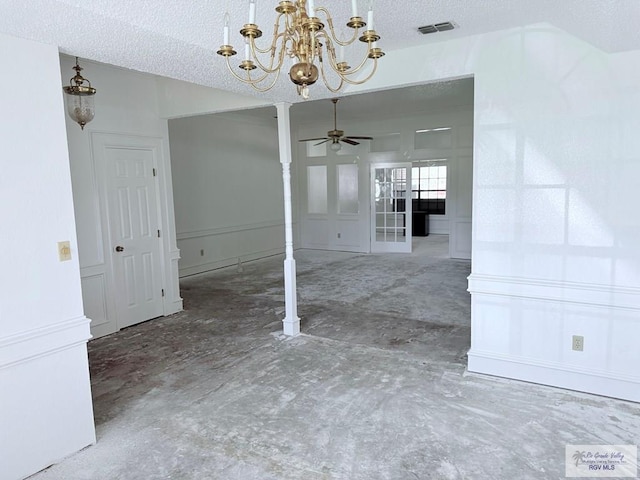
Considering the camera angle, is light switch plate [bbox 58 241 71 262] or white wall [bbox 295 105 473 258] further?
white wall [bbox 295 105 473 258]

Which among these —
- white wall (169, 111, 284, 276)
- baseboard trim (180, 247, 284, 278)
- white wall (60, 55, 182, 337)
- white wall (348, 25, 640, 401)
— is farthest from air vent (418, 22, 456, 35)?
baseboard trim (180, 247, 284, 278)

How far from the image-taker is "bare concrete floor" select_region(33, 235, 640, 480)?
90.6 inches

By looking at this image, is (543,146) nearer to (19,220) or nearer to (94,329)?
(19,220)

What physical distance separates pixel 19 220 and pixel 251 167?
21.2ft

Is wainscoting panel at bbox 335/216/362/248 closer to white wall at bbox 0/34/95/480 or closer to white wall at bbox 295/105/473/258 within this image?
white wall at bbox 295/105/473/258

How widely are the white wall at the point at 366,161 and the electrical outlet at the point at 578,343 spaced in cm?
540

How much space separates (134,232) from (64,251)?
2409 mm

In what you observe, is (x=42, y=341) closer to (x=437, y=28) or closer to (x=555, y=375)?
(x=437, y=28)

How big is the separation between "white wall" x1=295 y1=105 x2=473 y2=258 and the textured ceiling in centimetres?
552

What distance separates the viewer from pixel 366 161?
30.3 ft

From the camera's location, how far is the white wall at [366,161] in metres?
8.26

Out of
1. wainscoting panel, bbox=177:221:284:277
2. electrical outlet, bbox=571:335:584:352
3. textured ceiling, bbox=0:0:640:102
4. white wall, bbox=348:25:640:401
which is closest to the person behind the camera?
textured ceiling, bbox=0:0:640:102

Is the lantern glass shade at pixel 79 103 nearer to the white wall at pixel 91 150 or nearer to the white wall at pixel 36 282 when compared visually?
the white wall at pixel 91 150

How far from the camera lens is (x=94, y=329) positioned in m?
4.32
